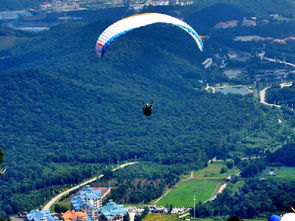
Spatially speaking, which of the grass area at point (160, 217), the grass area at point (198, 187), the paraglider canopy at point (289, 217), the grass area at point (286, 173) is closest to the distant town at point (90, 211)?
the grass area at point (160, 217)

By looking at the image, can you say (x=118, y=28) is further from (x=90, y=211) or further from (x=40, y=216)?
(x=90, y=211)

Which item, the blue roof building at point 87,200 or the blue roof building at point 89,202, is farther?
the blue roof building at point 87,200

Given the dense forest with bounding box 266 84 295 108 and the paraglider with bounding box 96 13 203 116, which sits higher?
the paraglider with bounding box 96 13 203 116

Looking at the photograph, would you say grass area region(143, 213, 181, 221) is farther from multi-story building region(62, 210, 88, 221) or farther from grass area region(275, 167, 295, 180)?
grass area region(275, 167, 295, 180)

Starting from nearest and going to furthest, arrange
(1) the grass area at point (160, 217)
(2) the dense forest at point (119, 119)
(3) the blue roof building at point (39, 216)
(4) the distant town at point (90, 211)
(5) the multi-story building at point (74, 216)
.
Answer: (3) the blue roof building at point (39, 216), (5) the multi-story building at point (74, 216), (4) the distant town at point (90, 211), (1) the grass area at point (160, 217), (2) the dense forest at point (119, 119)

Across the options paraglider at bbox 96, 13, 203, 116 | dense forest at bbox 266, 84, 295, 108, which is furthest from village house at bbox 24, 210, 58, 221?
dense forest at bbox 266, 84, 295, 108

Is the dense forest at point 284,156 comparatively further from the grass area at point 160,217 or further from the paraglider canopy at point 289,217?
the paraglider canopy at point 289,217
